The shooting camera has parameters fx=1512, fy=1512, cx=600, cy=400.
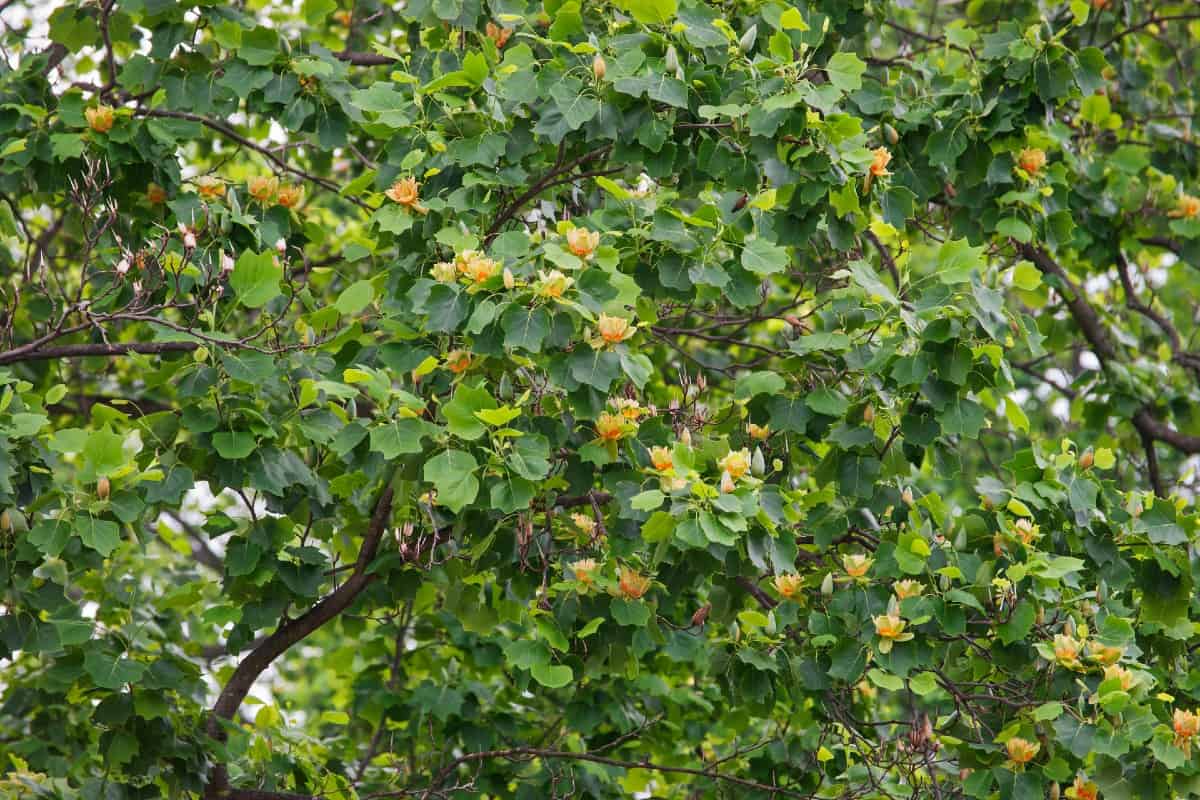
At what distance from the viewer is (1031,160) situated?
206 inches

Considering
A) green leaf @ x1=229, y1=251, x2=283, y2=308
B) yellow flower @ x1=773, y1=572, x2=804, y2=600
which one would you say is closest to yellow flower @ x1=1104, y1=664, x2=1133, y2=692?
yellow flower @ x1=773, y1=572, x2=804, y2=600

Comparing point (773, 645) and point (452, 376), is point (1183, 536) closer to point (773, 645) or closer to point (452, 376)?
point (773, 645)

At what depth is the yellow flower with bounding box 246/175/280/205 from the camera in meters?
5.12

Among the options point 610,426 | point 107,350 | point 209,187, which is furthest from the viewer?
point 209,187

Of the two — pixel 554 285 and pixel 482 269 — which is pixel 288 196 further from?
pixel 554 285

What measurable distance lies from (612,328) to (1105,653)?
1.61 metres

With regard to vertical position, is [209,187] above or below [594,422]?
above

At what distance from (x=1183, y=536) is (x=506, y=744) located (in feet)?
8.98

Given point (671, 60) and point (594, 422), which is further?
point (671, 60)

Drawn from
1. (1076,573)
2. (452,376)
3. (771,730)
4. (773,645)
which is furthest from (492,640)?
(1076,573)

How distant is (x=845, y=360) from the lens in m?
4.57

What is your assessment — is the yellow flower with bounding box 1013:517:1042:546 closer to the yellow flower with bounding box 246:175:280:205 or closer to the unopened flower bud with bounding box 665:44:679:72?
the unopened flower bud with bounding box 665:44:679:72

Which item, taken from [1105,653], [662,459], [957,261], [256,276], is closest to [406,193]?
[256,276]

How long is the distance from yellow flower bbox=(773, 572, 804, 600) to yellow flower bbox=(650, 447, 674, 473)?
710 millimetres
